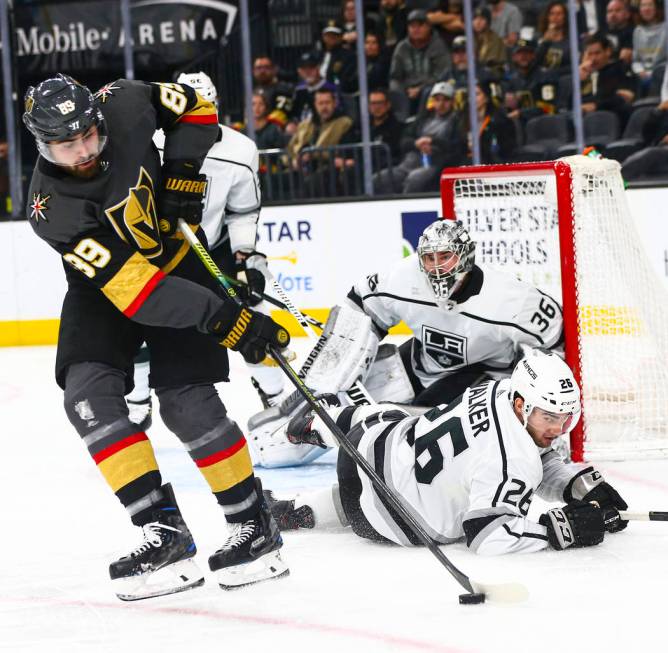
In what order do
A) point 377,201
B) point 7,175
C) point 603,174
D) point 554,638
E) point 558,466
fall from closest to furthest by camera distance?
1. point 554,638
2. point 558,466
3. point 603,174
4. point 377,201
5. point 7,175

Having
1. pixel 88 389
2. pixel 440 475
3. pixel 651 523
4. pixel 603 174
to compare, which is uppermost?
pixel 603 174

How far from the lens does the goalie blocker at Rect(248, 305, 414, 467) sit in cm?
388

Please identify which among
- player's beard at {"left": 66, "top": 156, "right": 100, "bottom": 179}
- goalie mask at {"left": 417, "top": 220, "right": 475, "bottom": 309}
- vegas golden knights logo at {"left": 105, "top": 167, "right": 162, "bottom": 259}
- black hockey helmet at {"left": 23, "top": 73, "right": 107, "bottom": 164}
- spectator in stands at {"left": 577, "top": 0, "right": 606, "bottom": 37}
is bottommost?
goalie mask at {"left": 417, "top": 220, "right": 475, "bottom": 309}

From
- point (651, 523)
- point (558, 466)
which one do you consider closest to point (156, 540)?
point (558, 466)

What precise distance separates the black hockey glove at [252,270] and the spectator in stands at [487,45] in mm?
3447

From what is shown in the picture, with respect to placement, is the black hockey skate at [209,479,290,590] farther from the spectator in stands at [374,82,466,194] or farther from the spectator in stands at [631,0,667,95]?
the spectator in stands at [631,0,667,95]

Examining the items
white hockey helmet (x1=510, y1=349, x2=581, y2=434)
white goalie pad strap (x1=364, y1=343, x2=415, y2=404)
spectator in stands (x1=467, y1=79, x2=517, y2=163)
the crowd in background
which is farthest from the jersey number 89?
spectator in stands (x1=467, y1=79, x2=517, y2=163)

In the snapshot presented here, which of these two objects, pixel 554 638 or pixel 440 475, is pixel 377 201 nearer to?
pixel 440 475

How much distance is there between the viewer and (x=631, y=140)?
7086 millimetres

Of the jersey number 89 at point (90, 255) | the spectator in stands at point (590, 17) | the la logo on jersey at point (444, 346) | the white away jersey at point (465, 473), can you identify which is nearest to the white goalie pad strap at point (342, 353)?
the la logo on jersey at point (444, 346)

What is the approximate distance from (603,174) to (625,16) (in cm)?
358

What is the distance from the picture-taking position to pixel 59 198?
8.63 ft

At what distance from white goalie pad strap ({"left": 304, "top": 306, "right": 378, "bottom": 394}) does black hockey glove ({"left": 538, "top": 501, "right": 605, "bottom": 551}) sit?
40.2 inches

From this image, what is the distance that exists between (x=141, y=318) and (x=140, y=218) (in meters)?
0.21
